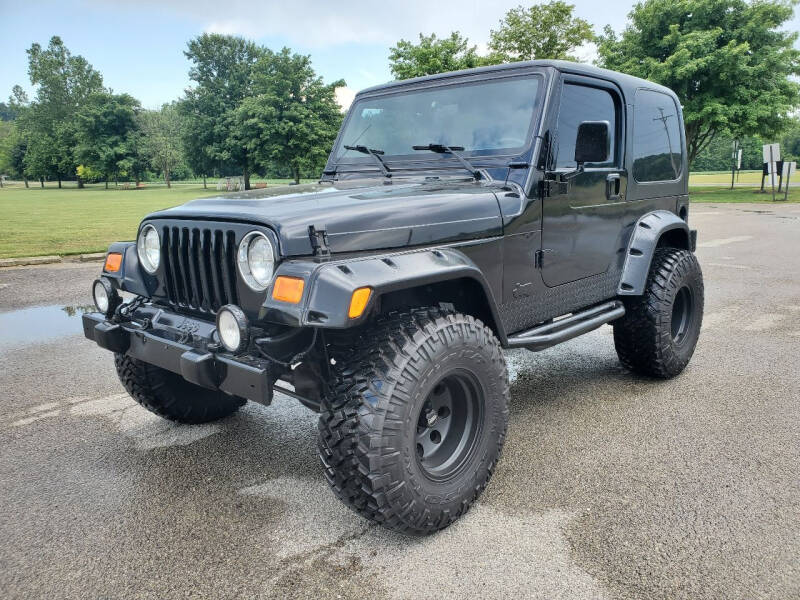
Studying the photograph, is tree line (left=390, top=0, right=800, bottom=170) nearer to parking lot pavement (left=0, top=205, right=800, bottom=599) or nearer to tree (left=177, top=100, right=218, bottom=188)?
parking lot pavement (left=0, top=205, right=800, bottom=599)

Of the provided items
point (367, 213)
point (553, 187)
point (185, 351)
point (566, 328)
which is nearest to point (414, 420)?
point (367, 213)

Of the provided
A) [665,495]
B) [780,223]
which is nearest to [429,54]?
[780,223]

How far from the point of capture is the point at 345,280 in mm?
2143

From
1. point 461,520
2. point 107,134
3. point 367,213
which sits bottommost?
point 461,520

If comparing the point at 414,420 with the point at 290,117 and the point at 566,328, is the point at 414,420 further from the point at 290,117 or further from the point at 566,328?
the point at 290,117

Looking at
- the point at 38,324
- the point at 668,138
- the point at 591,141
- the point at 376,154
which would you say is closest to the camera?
the point at 591,141

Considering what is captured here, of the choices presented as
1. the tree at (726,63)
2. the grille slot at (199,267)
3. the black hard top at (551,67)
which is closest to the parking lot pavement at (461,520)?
the grille slot at (199,267)

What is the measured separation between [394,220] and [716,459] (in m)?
2.17

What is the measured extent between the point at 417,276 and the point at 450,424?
2.66 ft

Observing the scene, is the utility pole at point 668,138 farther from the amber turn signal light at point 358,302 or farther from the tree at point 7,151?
the tree at point 7,151

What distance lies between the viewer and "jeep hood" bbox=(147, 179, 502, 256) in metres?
2.37

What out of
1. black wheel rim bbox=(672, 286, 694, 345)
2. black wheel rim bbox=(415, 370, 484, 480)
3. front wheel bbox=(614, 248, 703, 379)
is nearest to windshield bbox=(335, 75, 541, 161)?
black wheel rim bbox=(415, 370, 484, 480)

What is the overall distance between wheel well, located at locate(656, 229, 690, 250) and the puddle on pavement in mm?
5509

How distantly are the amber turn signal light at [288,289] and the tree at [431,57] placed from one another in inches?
920
